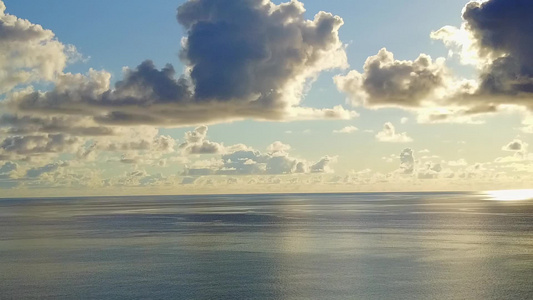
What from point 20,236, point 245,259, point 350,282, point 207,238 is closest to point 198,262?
point 245,259

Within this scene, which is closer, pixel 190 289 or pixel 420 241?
pixel 190 289

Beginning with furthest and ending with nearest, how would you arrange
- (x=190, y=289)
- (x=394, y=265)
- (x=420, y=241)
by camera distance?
(x=420, y=241) → (x=394, y=265) → (x=190, y=289)

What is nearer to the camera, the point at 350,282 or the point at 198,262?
the point at 350,282

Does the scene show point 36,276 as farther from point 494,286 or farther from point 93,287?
point 494,286

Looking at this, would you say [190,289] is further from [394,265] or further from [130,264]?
[394,265]

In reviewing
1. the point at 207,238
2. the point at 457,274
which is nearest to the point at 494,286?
the point at 457,274

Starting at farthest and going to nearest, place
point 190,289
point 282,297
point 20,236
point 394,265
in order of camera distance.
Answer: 1. point 20,236
2. point 394,265
3. point 190,289
4. point 282,297

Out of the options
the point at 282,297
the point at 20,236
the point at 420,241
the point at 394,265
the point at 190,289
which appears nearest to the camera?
the point at 282,297


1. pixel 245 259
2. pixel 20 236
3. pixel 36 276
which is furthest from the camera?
pixel 20 236
